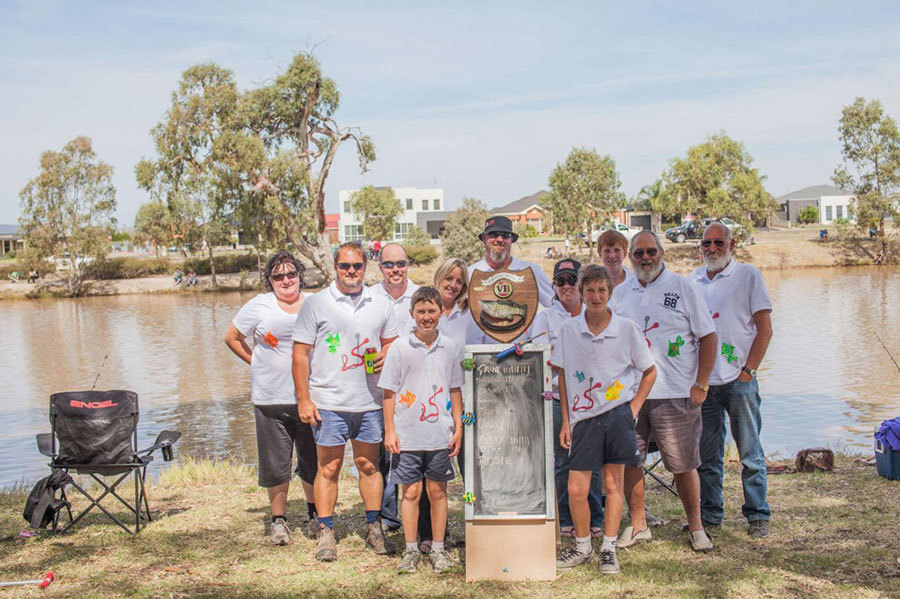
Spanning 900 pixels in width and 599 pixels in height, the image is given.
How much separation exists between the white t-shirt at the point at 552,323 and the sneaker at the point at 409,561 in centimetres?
129

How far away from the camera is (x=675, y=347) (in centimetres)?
530

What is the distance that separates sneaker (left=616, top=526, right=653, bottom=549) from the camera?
539 cm

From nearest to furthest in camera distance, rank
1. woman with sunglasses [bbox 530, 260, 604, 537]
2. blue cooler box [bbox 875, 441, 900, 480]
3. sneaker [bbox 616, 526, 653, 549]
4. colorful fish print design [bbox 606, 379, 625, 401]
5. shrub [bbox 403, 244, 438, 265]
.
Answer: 1. colorful fish print design [bbox 606, 379, 625, 401]
2. sneaker [bbox 616, 526, 653, 549]
3. woman with sunglasses [bbox 530, 260, 604, 537]
4. blue cooler box [bbox 875, 441, 900, 480]
5. shrub [bbox 403, 244, 438, 265]

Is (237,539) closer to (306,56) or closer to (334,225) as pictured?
(306,56)

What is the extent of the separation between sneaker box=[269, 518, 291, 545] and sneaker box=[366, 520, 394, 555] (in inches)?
22.2

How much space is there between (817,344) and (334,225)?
293 ft

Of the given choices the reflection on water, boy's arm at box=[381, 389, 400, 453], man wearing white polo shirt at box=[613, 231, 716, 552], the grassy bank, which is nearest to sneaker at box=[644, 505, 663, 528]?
the grassy bank

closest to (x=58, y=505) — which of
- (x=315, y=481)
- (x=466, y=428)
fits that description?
(x=315, y=481)

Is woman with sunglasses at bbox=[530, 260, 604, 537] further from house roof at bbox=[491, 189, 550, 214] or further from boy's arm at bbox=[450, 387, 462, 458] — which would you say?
house roof at bbox=[491, 189, 550, 214]

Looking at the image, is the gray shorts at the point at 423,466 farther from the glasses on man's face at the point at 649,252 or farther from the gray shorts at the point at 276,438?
the glasses on man's face at the point at 649,252

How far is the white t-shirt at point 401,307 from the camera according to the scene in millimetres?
5754

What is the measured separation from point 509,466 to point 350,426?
3.54 ft

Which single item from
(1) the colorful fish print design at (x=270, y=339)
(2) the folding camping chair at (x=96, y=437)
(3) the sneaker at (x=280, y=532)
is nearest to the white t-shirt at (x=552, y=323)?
(1) the colorful fish print design at (x=270, y=339)

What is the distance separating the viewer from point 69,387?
1900cm
